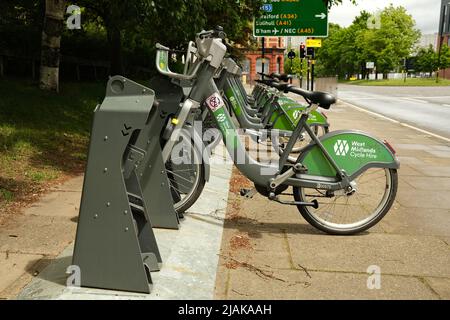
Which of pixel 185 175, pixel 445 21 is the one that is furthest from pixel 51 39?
pixel 445 21

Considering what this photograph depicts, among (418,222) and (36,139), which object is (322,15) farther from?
(418,222)

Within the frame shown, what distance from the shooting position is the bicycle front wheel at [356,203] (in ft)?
14.0

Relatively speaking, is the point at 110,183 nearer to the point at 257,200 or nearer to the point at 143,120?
the point at 143,120

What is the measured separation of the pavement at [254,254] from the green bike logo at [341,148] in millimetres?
697

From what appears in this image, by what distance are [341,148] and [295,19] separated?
1320 cm

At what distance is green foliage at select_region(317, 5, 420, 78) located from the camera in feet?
257

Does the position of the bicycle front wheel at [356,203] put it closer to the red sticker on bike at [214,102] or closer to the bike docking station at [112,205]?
the red sticker on bike at [214,102]

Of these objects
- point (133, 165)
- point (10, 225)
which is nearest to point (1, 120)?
point (10, 225)

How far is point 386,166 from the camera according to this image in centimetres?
423

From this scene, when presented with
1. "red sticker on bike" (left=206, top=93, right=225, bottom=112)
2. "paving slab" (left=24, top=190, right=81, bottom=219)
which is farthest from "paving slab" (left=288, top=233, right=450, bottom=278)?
"paving slab" (left=24, top=190, right=81, bottom=219)

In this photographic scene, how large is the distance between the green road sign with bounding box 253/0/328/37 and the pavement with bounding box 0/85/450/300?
11.7 meters

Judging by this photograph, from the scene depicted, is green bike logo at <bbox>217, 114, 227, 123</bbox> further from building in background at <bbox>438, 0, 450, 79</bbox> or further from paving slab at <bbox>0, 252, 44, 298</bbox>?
building in background at <bbox>438, 0, 450, 79</bbox>

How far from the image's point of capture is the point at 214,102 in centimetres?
429

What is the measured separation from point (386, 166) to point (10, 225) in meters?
3.09
